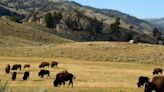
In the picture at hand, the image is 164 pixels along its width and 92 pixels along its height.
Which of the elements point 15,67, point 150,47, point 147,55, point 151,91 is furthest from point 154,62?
point 151,91

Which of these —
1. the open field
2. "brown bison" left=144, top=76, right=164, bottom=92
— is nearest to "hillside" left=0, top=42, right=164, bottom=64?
the open field

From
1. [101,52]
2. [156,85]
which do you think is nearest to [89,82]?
[156,85]

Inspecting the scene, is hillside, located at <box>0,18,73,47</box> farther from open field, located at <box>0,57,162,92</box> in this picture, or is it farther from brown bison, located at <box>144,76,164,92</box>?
brown bison, located at <box>144,76,164,92</box>

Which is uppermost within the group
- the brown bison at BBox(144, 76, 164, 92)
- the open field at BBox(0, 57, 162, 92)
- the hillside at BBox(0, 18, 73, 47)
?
the brown bison at BBox(144, 76, 164, 92)

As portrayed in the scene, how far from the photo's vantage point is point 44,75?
2046 inches

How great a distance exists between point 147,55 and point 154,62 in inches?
232

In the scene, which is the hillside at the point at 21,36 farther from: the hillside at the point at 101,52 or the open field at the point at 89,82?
the open field at the point at 89,82

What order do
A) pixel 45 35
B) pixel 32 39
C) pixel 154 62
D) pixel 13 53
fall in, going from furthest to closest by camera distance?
pixel 45 35 → pixel 32 39 → pixel 13 53 → pixel 154 62

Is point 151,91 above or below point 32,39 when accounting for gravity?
above

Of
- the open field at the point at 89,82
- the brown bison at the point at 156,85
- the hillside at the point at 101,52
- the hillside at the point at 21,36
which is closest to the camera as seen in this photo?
the brown bison at the point at 156,85

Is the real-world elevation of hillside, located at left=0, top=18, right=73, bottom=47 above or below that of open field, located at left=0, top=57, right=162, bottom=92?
below

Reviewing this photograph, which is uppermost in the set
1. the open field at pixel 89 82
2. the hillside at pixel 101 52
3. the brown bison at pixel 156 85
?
the brown bison at pixel 156 85

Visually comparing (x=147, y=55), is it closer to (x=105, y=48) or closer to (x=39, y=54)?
(x=105, y=48)

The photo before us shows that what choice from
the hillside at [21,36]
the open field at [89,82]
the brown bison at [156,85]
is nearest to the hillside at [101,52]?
the hillside at [21,36]
